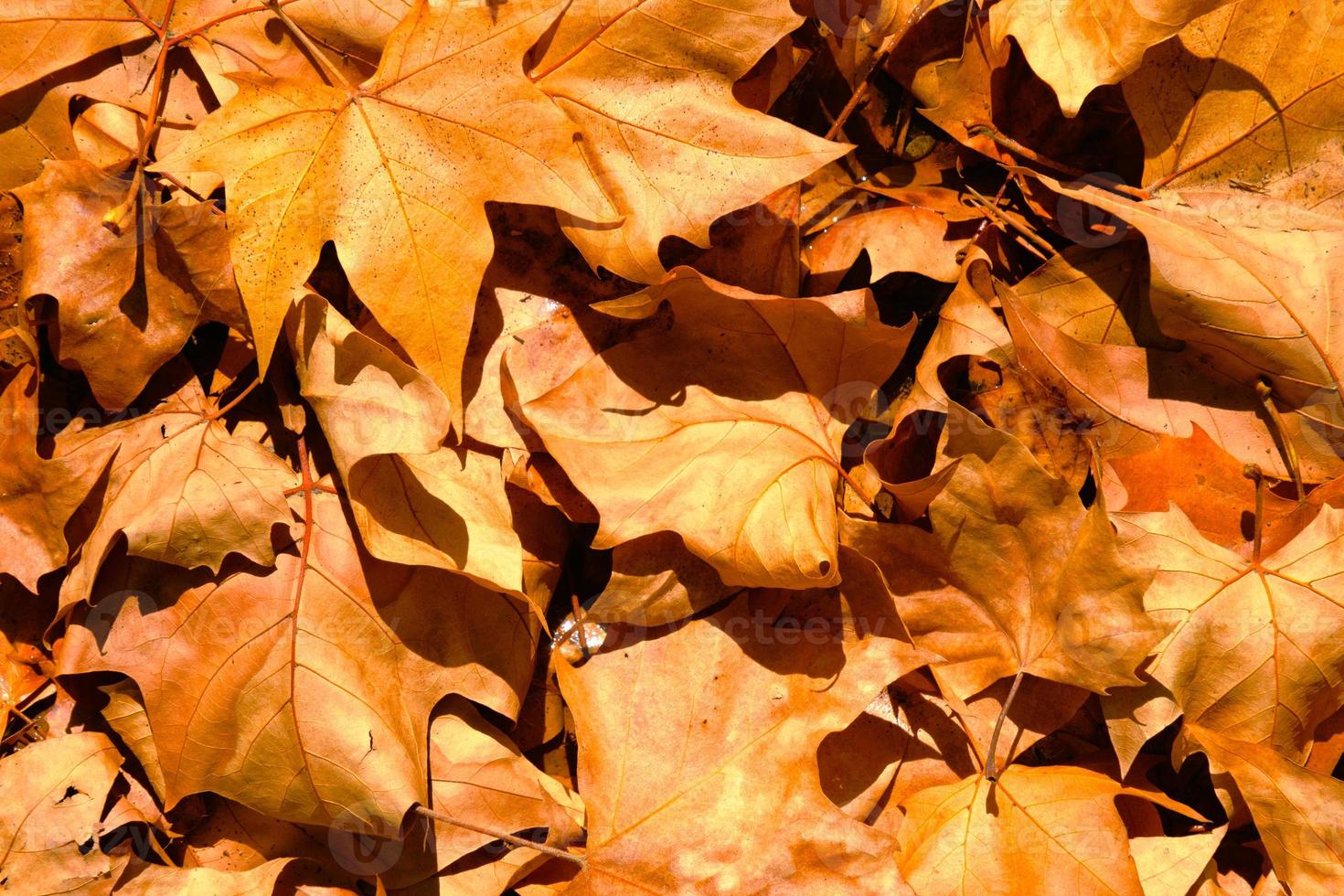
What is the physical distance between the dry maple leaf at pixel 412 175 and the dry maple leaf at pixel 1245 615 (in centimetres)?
80

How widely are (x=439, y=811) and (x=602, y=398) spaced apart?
55cm

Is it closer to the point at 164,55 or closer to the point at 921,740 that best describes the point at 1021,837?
the point at 921,740

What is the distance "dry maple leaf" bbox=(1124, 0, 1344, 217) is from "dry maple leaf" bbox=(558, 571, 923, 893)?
72cm

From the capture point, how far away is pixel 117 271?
Result: 1.14 meters

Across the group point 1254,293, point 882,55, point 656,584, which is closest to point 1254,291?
point 1254,293

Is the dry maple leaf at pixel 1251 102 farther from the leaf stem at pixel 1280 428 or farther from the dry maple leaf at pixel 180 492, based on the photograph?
the dry maple leaf at pixel 180 492

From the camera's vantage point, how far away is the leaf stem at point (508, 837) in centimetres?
114

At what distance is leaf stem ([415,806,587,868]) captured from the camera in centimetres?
114

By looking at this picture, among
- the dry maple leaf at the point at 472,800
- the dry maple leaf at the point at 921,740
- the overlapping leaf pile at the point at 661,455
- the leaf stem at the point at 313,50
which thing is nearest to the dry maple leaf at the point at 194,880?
the overlapping leaf pile at the point at 661,455

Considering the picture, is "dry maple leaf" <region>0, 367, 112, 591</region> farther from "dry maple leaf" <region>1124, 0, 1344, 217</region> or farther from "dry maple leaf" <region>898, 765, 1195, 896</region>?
"dry maple leaf" <region>1124, 0, 1344, 217</region>

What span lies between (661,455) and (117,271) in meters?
A: 0.69

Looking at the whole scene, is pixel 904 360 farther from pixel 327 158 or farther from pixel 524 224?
pixel 327 158

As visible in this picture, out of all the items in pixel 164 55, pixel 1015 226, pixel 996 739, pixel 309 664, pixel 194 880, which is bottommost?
pixel 194 880

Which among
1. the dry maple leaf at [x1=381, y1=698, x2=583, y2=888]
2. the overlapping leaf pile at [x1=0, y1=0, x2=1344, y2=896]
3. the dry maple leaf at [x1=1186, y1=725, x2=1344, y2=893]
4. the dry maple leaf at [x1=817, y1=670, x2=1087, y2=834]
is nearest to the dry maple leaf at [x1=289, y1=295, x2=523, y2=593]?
the overlapping leaf pile at [x1=0, y1=0, x2=1344, y2=896]
